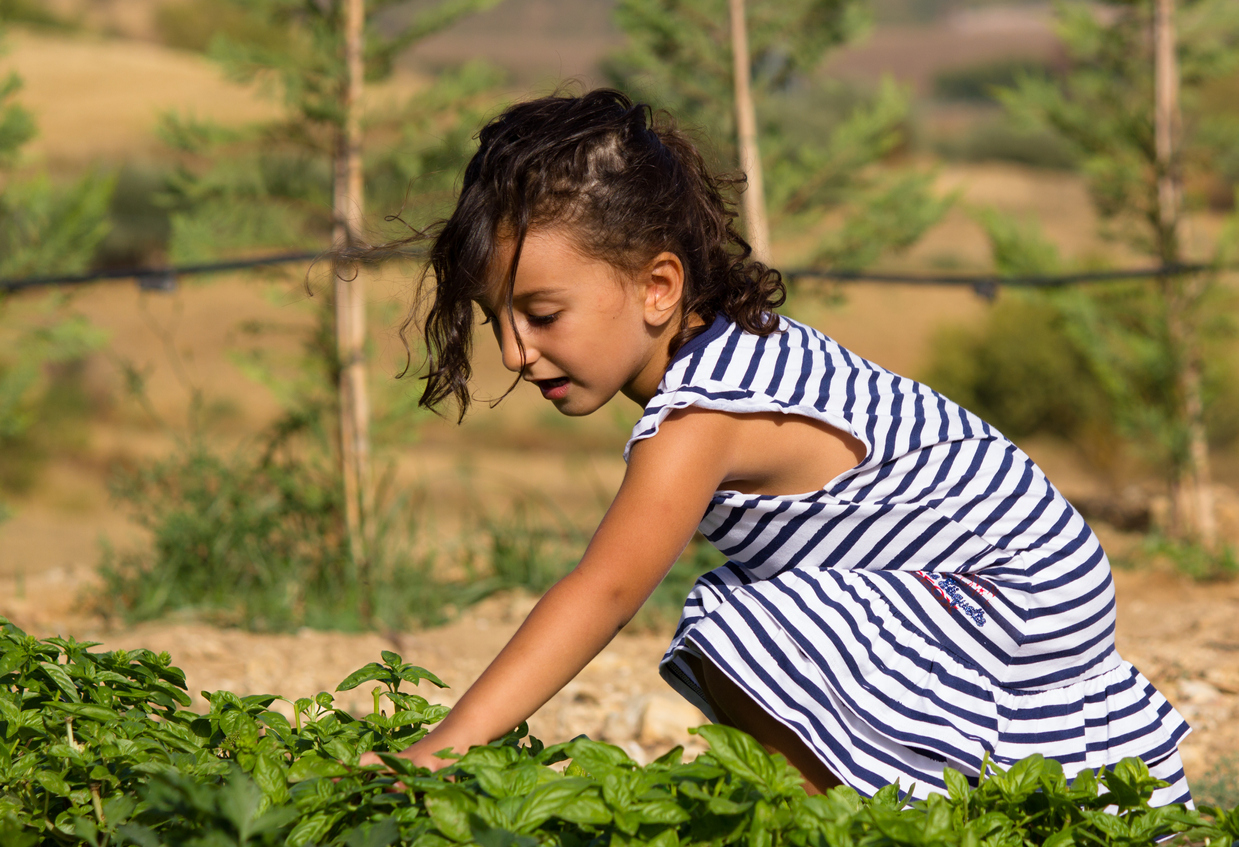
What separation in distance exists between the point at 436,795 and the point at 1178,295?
5489mm

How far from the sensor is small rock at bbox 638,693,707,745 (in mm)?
2820

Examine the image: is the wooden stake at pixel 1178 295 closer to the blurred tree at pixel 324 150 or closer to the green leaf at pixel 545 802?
the blurred tree at pixel 324 150

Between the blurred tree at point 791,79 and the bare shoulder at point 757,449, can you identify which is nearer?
the bare shoulder at point 757,449

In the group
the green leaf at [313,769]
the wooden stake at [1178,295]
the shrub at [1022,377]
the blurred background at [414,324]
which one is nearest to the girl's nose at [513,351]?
the blurred background at [414,324]

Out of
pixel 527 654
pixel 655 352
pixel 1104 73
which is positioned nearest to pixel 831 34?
pixel 1104 73

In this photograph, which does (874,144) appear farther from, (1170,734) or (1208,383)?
(1170,734)

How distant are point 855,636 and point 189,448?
135 inches

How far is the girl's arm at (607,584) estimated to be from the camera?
4.54 ft

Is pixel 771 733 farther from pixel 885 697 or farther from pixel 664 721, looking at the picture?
pixel 664 721

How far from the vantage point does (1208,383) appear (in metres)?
6.18

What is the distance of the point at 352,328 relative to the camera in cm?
454

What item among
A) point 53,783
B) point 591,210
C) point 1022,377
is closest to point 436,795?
point 53,783

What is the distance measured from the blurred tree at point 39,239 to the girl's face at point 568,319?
4.05 metres

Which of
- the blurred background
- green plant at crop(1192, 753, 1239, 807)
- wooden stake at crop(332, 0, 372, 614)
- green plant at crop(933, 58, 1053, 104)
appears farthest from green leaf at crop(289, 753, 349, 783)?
green plant at crop(933, 58, 1053, 104)
